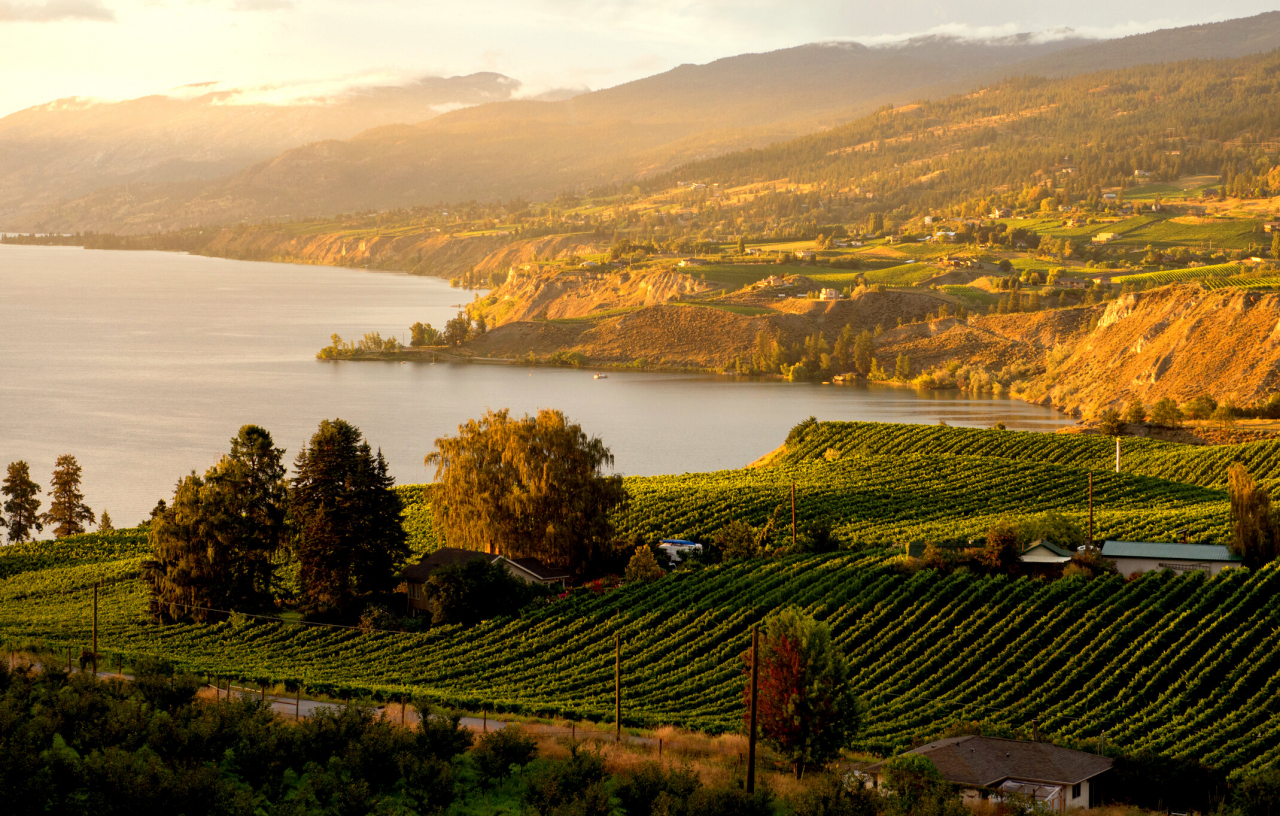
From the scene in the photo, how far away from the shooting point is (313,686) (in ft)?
99.3

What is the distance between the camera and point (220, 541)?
1631 inches

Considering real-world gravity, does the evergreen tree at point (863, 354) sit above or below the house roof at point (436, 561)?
above

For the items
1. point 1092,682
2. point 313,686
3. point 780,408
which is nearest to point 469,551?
point 313,686

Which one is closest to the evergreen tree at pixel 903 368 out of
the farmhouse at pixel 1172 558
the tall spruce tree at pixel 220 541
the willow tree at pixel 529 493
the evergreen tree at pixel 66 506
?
the evergreen tree at pixel 66 506

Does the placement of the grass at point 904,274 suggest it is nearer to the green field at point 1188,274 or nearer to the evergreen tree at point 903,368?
the green field at point 1188,274

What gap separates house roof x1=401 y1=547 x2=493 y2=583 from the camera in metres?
40.9

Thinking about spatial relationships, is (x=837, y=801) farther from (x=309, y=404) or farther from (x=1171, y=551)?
(x=309, y=404)

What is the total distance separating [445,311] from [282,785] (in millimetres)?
180494

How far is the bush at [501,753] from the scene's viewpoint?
21.2 metres

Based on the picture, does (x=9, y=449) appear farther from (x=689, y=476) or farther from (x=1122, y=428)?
(x=1122, y=428)

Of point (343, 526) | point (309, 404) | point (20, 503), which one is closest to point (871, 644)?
point (343, 526)

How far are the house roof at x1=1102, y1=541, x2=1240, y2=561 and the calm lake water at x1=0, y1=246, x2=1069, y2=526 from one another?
137 ft

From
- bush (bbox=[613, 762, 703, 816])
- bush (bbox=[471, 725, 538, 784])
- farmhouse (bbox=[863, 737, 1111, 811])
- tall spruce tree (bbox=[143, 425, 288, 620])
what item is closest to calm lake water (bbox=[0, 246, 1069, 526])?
tall spruce tree (bbox=[143, 425, 288, 620])

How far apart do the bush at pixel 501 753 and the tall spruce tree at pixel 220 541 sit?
70.8 feet
